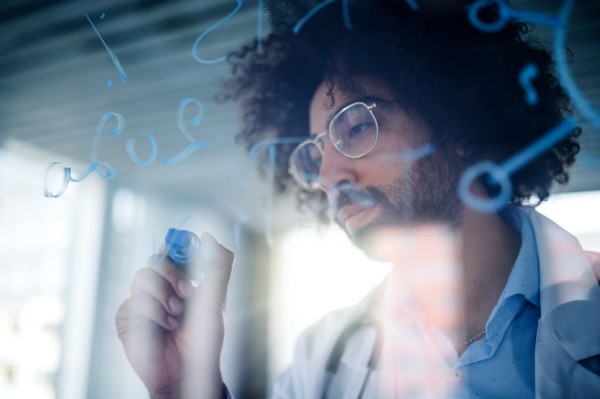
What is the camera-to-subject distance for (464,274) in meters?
0.54

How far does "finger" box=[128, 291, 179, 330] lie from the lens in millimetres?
467

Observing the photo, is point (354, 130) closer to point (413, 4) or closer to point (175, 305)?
point (413, 4)

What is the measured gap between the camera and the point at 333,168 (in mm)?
560

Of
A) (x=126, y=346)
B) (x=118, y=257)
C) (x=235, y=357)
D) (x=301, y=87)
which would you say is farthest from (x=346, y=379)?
(x=301, y=87)

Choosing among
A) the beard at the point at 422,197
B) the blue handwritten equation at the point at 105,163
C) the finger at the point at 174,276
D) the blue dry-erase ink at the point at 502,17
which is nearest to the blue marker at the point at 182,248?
the finger at the point at 174,276

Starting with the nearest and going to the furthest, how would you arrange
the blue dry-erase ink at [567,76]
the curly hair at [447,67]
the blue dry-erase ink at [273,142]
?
the blue dry-erase ink at [567,76], the curly hair at [447,67], the blue dry-erase ink at [273,142]

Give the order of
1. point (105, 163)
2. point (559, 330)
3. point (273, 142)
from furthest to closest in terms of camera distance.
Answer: point (273, 142), point (105, 163), point (559, 330)

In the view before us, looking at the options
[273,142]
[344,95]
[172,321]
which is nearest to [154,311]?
[172,321]

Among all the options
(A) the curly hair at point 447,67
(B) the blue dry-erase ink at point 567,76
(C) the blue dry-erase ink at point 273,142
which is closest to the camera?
(B) the blue dry-erase ink at point 567,76

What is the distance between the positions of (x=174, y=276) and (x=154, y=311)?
0.06 meters

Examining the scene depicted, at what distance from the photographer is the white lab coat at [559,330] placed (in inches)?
15.8

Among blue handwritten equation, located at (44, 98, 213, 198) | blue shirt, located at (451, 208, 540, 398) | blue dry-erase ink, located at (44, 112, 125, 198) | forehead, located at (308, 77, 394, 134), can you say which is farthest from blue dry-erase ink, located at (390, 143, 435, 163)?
blue dry-erase ink, located at (44, 112, 125, 198)

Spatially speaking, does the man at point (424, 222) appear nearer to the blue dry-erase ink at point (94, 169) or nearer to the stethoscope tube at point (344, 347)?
the stethoscope tube at point (344, 347)

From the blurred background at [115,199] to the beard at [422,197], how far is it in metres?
0.13
